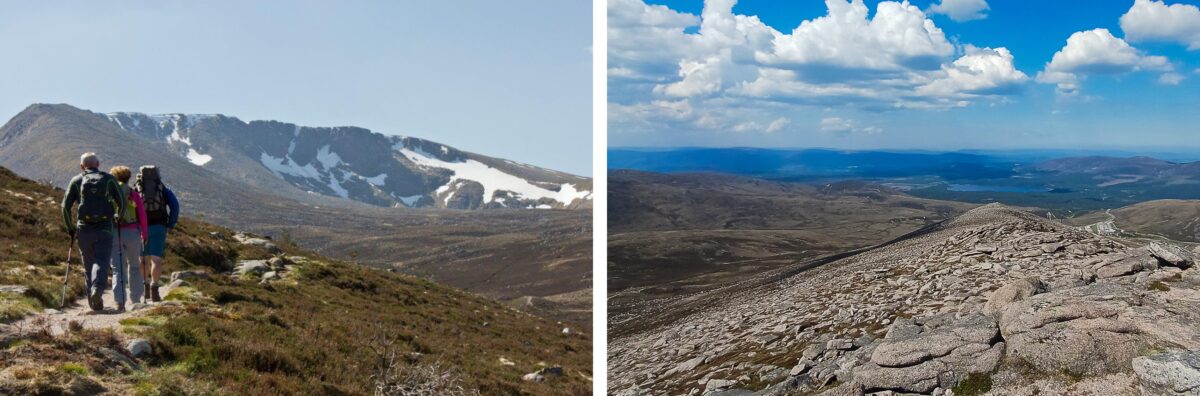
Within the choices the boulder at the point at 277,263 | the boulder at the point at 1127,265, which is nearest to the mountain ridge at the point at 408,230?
the boulder at the point at 277,263

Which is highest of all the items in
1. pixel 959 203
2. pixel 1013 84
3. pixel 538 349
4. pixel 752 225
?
pixel 1013 84

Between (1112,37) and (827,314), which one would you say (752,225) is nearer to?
(827,314)

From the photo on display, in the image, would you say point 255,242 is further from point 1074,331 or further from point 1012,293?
point 1074,331

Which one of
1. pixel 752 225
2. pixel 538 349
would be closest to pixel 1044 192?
pixel 752 225

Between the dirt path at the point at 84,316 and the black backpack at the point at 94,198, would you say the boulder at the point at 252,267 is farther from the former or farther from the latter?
the black backpack at the point at 94,198

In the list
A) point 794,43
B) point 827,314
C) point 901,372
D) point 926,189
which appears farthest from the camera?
point 794,43

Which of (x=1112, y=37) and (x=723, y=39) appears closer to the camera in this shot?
(x=1112, y=37)

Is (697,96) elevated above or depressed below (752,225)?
above
